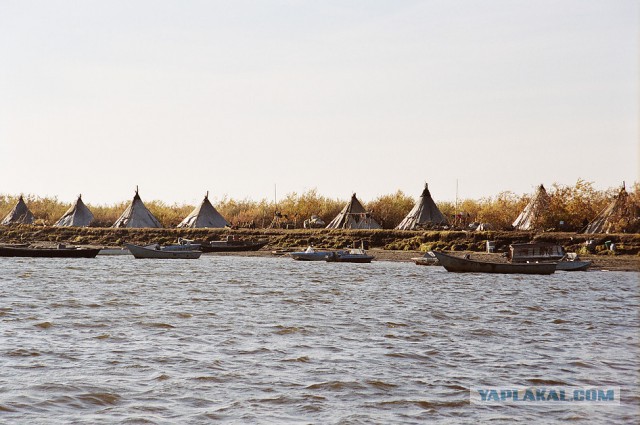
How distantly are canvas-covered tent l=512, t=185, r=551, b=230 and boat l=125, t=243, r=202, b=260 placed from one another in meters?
27.1

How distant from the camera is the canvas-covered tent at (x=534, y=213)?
73188 mm

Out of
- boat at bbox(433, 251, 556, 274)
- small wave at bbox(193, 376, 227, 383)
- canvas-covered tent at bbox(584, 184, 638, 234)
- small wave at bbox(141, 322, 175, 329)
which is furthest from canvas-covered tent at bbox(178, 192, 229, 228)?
small wave at bbox(193, 376, 227, 383)

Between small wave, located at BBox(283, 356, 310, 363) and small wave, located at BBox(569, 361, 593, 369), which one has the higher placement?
small wave, located at BBox(283, 356, 310, 363)

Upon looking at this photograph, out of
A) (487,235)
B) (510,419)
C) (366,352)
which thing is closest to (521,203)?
(487,235)

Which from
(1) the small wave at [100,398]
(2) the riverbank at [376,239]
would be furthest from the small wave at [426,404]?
(2) the riverbank at [376,239]

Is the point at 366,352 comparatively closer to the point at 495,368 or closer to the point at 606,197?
the point at 495,368

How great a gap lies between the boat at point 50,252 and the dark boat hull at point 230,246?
10.1 metres

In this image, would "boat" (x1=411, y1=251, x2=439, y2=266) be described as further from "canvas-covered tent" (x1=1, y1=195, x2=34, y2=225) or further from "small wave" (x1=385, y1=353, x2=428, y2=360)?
"canvas-covered tent" (x1=1, y1=195, x2=34, y2=225)

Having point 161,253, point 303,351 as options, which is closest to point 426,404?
point 303,351

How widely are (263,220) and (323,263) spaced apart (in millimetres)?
30489

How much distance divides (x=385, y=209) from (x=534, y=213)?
67.4ft

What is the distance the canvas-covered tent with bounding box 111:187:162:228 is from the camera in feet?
296

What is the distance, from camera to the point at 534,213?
74000 mm

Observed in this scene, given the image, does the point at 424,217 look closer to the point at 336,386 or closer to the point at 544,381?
the point at 544,381
